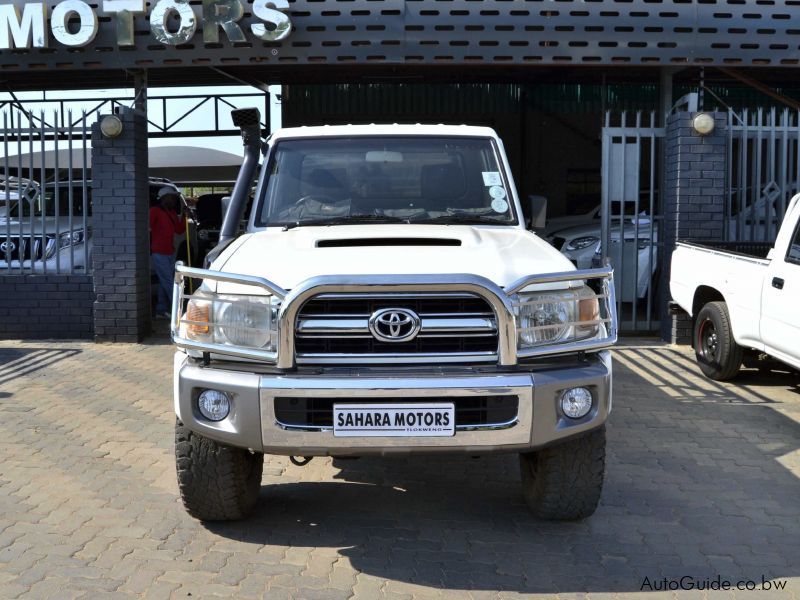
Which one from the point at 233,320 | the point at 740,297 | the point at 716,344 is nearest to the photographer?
the point at 233,320

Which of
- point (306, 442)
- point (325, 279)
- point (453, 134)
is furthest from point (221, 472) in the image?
point (453, 134)

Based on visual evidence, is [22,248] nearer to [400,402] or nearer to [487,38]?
[487,38]

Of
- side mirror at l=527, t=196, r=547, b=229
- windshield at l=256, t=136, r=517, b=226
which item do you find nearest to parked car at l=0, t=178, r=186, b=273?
windshield at l=256, t=136, r=517, b=226

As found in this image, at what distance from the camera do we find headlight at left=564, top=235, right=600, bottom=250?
39.3 feet

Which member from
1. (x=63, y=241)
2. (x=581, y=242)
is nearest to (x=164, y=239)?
(x=63, y=241)

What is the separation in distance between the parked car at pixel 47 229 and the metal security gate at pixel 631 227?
5.93 metres

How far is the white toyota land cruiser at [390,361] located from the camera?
4020mm

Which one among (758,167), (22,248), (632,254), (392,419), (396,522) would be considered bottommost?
(396,522)

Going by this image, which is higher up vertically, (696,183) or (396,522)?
(696,183)

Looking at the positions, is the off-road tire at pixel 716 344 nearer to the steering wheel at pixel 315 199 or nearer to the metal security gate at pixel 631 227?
the metal security gate at pixel 631 227

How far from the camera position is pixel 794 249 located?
6996 millimetres

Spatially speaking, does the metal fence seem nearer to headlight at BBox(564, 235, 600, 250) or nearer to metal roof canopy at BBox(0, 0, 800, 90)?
metal roof canopy at BBox(0, 0, 800, 90)

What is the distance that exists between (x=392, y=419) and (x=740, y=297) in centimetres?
467

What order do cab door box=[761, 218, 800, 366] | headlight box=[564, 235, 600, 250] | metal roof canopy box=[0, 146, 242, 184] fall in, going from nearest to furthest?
cab door box=[761, 218, 800, 366] → headlight box=[564, 235, 600, 250] → metal roof canopy box=[0, 146, 242, 184]
